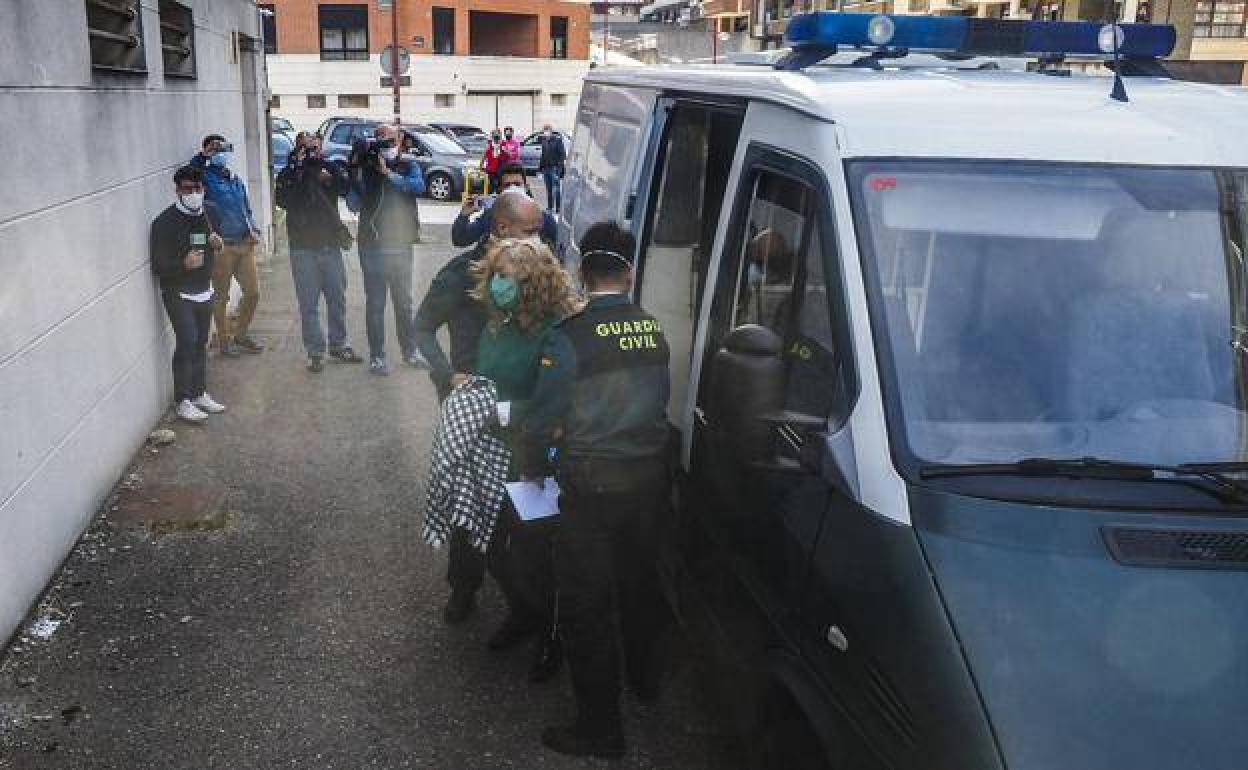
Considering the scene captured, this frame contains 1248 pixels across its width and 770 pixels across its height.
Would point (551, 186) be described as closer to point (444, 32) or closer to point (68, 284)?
→ point (68, 284)

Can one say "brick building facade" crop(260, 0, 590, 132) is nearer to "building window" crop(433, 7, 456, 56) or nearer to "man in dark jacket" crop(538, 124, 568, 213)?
"building window" crop(433, 7, 456, 56)

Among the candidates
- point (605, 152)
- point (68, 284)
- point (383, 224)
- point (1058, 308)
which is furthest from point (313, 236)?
point (1058, 308)

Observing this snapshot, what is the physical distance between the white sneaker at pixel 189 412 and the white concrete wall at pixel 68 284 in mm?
160

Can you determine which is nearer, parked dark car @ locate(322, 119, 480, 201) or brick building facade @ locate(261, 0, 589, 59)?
parked dark car @ locate(322, 119, 480, 201)

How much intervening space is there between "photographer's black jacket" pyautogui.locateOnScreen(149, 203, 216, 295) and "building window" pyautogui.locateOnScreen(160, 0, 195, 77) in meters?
1.87

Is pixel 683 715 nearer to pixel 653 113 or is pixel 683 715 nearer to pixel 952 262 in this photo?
pixel 952 262

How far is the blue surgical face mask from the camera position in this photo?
445 centimetres

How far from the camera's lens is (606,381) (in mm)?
3953

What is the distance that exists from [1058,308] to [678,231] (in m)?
2.35

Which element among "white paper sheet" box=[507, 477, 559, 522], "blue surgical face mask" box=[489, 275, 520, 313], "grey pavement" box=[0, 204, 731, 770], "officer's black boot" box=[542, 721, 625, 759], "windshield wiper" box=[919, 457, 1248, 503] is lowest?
"grey pavement" box=[0, 204, 731, 770]

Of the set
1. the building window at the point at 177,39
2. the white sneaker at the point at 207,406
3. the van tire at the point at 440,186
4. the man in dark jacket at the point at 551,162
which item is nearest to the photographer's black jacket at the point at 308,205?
the building window at the point at 177,39

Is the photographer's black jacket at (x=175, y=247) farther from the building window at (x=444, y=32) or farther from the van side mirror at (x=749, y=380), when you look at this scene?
the building window at (x=444, y=32)

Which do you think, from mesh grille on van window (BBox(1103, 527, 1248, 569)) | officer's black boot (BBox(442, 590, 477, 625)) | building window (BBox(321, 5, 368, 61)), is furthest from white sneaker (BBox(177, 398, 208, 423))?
building window (BBox(321, 5, 368, 61))

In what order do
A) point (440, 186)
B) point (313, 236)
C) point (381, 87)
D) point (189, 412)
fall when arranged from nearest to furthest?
point (189, 412)
point (313, 236)
point (440, 186)
point (381, 87)
